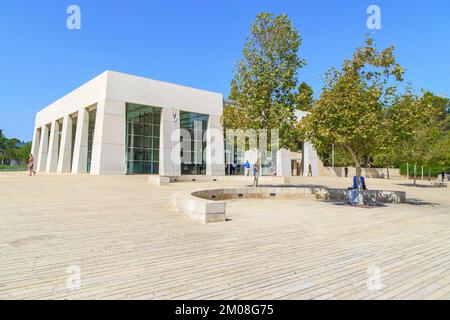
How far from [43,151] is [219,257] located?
4990 cm

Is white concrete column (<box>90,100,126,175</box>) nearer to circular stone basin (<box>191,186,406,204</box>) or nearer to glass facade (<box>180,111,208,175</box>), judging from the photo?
glass facade (<box>180,111,208,175</box>)

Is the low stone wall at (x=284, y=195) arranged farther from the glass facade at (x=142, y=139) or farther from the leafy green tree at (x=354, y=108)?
the glass facade at (x=142, y=139)

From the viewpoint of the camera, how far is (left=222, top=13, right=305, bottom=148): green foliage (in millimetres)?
16828

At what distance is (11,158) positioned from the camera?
8919cm

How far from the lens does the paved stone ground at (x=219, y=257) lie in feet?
11.6

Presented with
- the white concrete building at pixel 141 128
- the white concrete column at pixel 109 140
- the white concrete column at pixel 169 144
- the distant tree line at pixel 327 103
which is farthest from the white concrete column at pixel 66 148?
the distant tree line at pixel 327 103

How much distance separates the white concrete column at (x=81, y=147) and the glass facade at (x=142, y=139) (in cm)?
456

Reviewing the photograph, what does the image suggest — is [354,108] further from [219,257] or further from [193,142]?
[193,142]

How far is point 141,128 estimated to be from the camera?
111 ft

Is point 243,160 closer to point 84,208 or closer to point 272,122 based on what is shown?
point 272,122

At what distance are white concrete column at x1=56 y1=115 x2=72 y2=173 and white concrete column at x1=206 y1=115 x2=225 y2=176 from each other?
685 inches

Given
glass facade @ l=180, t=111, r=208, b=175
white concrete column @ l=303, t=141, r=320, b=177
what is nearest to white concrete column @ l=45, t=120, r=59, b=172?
glass facade @ l=180, t=111, r=208, b=175

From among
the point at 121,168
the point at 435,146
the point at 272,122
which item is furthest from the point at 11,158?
the point at 435,146
